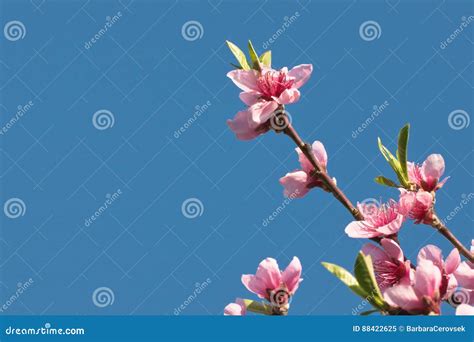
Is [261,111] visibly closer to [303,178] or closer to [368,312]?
[303,178]

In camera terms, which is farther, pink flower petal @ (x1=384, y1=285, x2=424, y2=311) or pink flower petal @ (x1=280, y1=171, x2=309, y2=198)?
pink flower petal @ (x1=280, y1=171, x2=309, y2=198)

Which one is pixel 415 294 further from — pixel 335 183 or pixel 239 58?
pixel 239 58

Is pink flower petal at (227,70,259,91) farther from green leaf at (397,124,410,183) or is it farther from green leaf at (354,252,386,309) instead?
green leaf at (354,252,386,309)

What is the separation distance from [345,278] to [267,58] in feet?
2.35

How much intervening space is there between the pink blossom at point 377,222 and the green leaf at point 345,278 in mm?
220

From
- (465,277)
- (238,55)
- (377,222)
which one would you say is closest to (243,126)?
(238,55)

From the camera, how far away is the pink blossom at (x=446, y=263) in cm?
152

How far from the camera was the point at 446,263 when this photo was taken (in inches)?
61.4

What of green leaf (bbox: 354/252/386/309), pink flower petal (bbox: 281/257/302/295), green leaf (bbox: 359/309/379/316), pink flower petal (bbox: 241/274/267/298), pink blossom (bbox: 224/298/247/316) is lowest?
pink blossom (bbox: 224/298/247/316)

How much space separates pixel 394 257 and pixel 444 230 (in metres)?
0.21

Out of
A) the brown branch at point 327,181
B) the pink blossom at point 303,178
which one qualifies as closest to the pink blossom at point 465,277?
the brown branch at point 327,181

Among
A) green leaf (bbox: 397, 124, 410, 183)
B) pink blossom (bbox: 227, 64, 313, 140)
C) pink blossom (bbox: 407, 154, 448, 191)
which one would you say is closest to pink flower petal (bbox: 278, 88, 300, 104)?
pink blossom (bbox: 227, 64, 313, 140)

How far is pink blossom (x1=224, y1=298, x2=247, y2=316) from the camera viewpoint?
5.70 feet

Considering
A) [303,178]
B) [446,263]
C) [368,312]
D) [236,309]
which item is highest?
[446,263]
